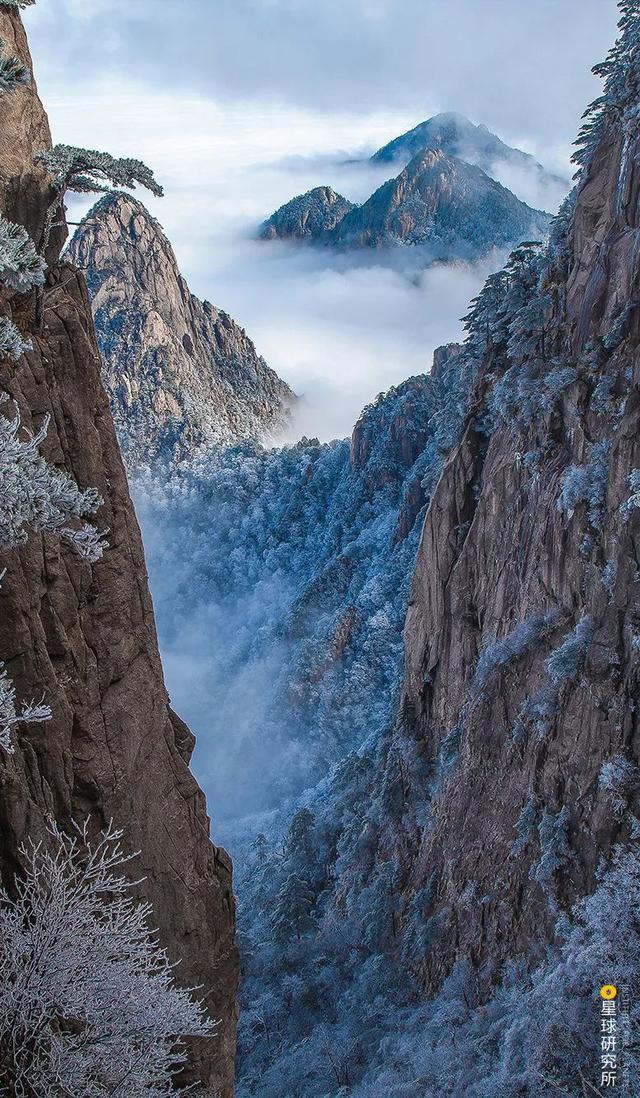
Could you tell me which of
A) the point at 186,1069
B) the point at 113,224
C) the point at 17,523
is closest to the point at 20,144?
the point at 17,523

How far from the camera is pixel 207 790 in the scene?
74750 millimetres

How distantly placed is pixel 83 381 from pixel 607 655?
18082 mm

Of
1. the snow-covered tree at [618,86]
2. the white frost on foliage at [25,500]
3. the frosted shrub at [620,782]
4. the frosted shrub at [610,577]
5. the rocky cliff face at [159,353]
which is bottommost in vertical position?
the frosted shrub at [620,782]

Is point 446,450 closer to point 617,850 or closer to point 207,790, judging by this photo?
point 617,850

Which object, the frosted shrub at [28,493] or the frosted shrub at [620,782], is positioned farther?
the frosted shrub at [620,782]

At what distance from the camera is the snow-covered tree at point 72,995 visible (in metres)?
9.77

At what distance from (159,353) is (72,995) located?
13406cm

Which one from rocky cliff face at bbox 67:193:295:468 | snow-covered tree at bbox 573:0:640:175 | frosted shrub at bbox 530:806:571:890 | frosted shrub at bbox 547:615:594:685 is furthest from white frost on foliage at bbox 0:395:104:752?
rocky cliff face at bbox 67:193:295:468

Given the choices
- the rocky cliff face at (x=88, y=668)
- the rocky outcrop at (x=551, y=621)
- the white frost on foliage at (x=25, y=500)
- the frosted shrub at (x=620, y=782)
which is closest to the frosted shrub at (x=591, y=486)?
the rocky outcrop at (x=551, y=621)

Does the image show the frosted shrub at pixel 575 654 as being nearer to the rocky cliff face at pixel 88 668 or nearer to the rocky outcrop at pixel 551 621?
the rocky outcrop at pixel 551 621

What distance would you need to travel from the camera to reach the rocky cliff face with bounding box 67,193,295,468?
130 meters

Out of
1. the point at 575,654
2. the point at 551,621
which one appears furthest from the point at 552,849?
the point at 551,621

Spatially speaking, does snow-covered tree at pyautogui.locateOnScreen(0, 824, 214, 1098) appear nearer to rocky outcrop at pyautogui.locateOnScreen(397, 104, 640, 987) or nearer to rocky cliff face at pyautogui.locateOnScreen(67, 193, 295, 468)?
rocky outcrop at pyautogui.locateOnScreen(397, 104, 640, 987)

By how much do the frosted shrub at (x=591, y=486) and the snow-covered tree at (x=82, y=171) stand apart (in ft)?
58.4
